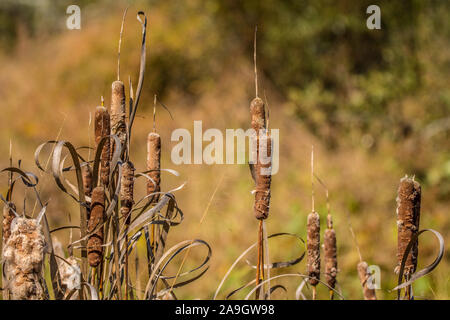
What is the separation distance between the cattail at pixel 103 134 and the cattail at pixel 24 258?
0.17 meters

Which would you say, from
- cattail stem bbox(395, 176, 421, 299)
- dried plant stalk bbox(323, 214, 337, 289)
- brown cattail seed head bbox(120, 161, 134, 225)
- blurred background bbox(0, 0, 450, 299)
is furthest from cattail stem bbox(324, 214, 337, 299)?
brown cattail seed head bbox(120, 161, 134, 225)

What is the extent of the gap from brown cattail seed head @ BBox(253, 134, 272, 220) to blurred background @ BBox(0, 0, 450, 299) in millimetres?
273

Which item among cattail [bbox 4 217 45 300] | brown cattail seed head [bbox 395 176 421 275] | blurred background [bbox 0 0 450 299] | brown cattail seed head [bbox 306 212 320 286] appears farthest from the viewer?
blurred background [bbox 0 0 450 299]

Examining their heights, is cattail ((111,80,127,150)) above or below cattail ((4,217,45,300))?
above

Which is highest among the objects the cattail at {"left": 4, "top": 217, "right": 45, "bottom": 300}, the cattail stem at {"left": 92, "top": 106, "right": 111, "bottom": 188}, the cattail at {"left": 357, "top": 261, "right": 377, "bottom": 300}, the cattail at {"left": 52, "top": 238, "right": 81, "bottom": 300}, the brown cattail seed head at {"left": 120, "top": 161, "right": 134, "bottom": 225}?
the cattail stem at {"left": 92, "top": 106, "right": 111, "bottom": 188}

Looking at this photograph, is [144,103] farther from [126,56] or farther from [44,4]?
[44,4]

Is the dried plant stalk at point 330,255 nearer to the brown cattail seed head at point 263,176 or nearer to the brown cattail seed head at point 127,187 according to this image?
the brown cattail seed head at point 263,176

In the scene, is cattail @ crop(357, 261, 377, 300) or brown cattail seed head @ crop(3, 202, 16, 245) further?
cattail @ crop(357, 261, 377, 300)

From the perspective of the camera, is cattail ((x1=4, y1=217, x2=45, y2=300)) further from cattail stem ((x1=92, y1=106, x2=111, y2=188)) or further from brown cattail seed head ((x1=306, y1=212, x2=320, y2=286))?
brown cattail seed head ((x1=306, y1=212, x2=320, y2=286))

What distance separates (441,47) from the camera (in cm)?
424

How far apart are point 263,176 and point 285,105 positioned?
480 centimetres

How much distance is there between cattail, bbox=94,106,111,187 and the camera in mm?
917

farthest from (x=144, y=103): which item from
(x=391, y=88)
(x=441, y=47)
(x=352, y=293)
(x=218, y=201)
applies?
(x=218, y=201)
